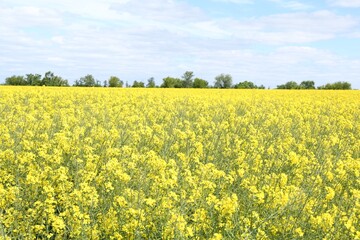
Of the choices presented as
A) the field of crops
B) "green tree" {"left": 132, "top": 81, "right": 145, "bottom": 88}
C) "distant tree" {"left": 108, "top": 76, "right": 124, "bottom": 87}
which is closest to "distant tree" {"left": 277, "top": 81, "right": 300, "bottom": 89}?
"green tree" {"left": 132, "top": 81, "right": 145, "bottom": 88}

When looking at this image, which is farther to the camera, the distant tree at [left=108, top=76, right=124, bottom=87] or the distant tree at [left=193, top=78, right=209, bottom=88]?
the distant tree at [left=108, top=76, right=124, bottom=87]

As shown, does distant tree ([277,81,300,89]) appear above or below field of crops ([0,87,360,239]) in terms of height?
above

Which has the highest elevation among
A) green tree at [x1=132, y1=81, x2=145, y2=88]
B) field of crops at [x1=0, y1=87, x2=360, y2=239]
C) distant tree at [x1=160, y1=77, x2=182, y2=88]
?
distant tree at [x1=160, y1=77, x2=182, y2=88]

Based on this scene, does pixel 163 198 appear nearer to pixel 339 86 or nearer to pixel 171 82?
pixel 339 86

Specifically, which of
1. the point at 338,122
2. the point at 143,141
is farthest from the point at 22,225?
the point at 338,122

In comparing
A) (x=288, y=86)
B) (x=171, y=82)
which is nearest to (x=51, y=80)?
(x=171, y=82)

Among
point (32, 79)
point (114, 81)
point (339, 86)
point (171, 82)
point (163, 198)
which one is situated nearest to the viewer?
point (163, 198)

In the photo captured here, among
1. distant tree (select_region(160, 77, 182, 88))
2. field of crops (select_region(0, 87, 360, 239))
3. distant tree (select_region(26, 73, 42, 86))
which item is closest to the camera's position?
field of crops (select_region(0, 87, 360, 239))

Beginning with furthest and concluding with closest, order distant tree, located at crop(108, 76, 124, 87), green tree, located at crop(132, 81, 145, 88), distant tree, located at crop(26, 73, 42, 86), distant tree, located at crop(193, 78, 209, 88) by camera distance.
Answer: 1. distant tree, located at crop(108, 76, 124, 87)
2. distant tree, located at crop(193, 78, 209, 88)
3. green tree, located at crop(132, 81, 145, 88)
4. distant tree, located at crop(26, 73, 42, 86)

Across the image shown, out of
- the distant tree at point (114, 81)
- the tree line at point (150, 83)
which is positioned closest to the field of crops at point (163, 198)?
the tree line at point (150, 83)

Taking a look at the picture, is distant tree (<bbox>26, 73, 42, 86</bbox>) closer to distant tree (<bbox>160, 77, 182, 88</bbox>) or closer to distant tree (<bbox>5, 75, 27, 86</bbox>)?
distant tree (<bbox>5, 75, 27, 86</bbox>)

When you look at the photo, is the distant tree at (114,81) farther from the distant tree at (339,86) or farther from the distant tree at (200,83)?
the distant tree at (339,86)

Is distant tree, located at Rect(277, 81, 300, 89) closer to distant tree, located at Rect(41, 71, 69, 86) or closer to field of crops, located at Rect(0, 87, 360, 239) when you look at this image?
distant tree, located at Rect(41, 71, 69, 86)

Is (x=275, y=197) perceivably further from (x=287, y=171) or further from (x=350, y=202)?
(x=287, y=171)
